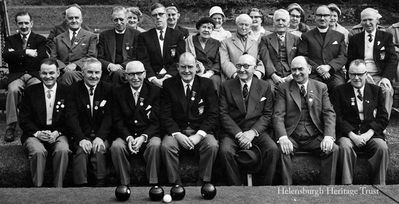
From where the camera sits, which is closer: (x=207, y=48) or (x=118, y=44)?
(x=207, y=48)

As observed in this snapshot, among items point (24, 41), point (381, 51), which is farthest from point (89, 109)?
point (381, 51)

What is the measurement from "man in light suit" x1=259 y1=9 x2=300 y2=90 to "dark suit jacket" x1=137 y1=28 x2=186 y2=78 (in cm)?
117

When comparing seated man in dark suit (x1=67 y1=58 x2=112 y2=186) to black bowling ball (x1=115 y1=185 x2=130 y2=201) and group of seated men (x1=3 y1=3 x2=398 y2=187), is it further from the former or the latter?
black bowling ball (x1=115 y1=185 x2=130 y2=201)

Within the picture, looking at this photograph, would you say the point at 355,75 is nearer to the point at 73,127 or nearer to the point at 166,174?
the point at 166,174

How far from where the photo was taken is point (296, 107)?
7.20 m

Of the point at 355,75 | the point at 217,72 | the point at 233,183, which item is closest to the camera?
the point at 233,183

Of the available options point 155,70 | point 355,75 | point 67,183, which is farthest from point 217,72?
point 67,183

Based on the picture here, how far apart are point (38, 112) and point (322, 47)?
3.96 meters

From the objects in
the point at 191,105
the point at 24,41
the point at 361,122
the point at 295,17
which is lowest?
the point at 361,122

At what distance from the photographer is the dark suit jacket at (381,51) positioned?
8.61 m

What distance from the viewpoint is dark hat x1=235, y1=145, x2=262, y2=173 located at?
6801 mm

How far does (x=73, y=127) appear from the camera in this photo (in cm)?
700

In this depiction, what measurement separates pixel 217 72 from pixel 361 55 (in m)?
2.07

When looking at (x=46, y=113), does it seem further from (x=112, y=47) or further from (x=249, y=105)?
(x=249, y=105)
